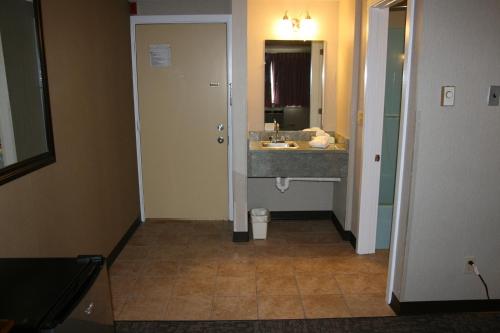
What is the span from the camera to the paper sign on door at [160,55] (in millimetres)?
3965

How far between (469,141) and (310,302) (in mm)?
1450

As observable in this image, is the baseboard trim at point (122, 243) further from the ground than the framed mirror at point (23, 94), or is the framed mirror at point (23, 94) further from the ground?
the framed mirror at point (23, 94)

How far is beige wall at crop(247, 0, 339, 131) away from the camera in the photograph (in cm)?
392

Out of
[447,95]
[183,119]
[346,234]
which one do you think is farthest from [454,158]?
[183,119]

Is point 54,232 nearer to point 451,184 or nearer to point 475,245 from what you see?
point 451,184

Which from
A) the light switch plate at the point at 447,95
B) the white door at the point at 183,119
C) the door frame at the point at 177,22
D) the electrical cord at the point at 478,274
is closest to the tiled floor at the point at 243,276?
the white door at the point at 183,119

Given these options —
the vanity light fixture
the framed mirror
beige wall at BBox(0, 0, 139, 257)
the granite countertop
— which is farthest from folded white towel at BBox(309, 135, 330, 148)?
the framed mirror

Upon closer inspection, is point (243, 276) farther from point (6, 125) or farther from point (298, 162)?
point (6, 125)

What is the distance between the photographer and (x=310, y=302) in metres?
2.71

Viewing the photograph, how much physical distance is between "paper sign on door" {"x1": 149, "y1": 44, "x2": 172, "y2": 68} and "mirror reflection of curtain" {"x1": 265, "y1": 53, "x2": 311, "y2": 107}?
39.4 inches

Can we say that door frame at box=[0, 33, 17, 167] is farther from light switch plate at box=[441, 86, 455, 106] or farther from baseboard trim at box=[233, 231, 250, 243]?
light switch plate at box=[441, 86, 455, 106]

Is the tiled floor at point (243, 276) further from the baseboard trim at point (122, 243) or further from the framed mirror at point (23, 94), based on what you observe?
the framed mirror at point (23, 94)

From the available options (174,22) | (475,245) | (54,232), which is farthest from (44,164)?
(475,245)

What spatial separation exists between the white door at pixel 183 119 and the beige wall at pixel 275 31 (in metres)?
0.29
